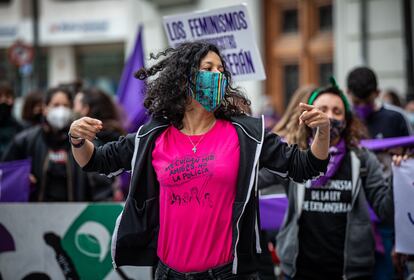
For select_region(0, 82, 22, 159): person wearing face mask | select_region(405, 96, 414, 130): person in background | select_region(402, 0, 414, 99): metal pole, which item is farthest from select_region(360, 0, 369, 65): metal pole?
select_region(0, 82, 22, 159): person wearing face mask

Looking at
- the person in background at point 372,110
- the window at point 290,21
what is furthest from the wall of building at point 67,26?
the person in background at point 372,110

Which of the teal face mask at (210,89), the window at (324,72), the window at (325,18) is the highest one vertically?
the window at (325,18)

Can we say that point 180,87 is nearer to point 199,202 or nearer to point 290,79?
point 199,202

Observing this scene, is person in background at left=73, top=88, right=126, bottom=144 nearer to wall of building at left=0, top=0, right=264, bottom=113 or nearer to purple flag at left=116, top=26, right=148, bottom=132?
purple flag at left=116, top=26, right=148, bottom=132

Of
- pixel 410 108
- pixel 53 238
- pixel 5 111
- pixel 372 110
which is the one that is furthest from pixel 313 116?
pixel 410 108

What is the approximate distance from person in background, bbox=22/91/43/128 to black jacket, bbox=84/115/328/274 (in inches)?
171

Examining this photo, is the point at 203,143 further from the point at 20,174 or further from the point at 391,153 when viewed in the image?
the point at 20,174

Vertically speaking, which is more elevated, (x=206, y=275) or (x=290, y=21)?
(x=290, y=21)

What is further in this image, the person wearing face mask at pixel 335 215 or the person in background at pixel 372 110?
the person in background at pixel 372 110

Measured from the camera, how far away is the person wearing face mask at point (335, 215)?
3799 millimetres

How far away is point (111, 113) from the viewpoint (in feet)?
19.3

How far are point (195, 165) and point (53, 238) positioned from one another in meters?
2.17

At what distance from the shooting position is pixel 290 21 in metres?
14.6

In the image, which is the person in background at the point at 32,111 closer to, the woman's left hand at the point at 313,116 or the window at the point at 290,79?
the woman's left hand at the point at 313,116
